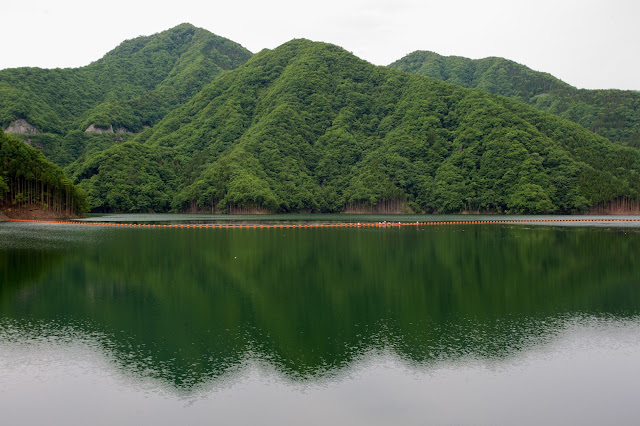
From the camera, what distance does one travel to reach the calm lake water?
1452cm

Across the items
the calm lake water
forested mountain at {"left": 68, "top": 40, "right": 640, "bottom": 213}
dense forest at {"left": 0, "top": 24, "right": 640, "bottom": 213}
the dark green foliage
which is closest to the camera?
the calm lake water

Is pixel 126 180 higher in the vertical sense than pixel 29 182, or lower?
higher

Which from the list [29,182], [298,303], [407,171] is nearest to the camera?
[298,303]

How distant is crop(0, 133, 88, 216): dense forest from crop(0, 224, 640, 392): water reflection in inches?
2612

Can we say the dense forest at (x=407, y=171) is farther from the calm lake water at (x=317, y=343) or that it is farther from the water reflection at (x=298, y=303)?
the calm lake water at (x=317, y=343)

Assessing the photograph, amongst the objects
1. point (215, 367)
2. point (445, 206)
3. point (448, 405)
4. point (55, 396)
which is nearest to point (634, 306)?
point (448, 405)

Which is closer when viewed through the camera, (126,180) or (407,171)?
(126,180)

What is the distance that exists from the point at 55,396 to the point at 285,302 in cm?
1294

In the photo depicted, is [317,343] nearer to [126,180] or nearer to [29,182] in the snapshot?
[29,182]

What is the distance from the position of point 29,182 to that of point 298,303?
100413 mm

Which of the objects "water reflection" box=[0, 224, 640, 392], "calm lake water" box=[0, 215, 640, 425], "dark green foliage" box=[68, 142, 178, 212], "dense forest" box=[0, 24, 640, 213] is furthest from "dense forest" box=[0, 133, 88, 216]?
"calm lake water" box=[0, 215, 640, 425]

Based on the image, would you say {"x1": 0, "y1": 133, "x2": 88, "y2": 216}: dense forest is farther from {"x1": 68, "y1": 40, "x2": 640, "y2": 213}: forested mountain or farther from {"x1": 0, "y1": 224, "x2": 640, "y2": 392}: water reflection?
{"x1": 0, "y1": 224, "x2": 640, "y2": 392}: water reflection

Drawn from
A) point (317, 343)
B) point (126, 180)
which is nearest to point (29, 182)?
point (126, 180)

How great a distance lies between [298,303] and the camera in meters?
26.5
